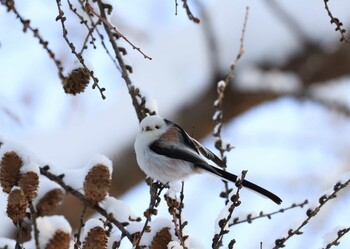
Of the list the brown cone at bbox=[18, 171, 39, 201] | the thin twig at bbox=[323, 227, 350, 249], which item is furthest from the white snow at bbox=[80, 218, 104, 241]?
the thin twig at bbox=[323, 227, 350, 249]

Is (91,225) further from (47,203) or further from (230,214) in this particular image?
(230,214)

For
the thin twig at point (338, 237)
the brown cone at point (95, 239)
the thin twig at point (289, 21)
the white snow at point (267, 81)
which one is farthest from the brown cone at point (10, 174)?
the white snow at point (267, 81)

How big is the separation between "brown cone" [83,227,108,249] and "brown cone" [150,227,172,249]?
91 millimetres

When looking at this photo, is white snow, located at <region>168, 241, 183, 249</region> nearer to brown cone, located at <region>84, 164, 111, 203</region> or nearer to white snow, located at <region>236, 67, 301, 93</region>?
brown cone, located at <region>84, 164, 111, 203</region>

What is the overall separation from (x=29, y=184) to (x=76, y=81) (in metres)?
0.28

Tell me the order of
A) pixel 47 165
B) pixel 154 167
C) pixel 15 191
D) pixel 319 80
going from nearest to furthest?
pixel 15 191
pixel 47 165
pixel 154 167
pixel 319 80

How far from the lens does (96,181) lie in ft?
3.41

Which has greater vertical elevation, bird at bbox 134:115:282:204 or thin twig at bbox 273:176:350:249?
bird at bbox 134:115:282:204

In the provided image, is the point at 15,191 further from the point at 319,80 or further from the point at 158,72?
the point at 319,80

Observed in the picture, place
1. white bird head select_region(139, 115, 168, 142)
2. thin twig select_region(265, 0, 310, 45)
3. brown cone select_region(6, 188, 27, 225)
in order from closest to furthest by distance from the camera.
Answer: brown cone select_region(6, 188, 27, 225) < white bird head select_region(139, 115, 168, 142) < thin twig select_region(265, 0, 310, 45)

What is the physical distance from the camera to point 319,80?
9.68ft

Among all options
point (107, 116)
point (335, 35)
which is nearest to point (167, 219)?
point (107, 116)

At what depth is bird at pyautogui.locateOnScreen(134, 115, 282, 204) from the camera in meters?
1.31

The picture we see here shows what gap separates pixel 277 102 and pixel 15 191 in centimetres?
221
